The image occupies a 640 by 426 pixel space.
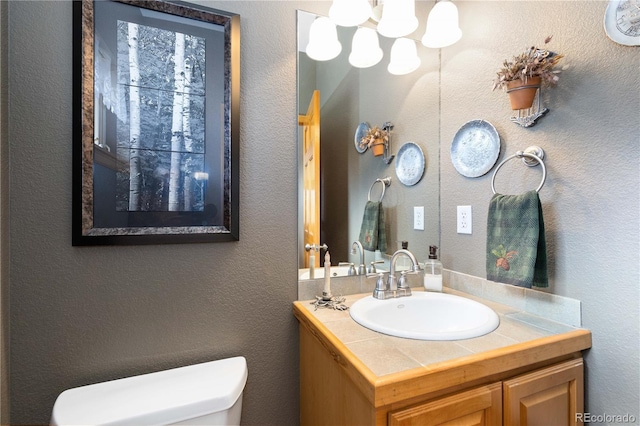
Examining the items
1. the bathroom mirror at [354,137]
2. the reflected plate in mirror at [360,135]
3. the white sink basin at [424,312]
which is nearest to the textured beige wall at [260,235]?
the bathroom mirror at [354,137]

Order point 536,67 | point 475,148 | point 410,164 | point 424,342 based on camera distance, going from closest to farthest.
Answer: point 424,342 → point 536,67 → point 475,148 → point 410,164

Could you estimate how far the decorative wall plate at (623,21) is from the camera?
811 mm

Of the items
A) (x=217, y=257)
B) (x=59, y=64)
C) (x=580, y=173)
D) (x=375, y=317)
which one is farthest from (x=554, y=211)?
(x=59, y=64)

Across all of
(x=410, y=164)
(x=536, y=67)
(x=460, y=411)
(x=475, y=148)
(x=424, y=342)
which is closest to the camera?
(x=460, y=411)

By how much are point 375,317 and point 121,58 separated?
1265mm

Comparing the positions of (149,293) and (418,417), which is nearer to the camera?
(418,417)

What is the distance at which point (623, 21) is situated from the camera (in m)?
0.83

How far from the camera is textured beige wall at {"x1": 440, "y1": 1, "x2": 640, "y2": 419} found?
0.84 metres

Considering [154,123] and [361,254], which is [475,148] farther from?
[154,123]

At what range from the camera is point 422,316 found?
1.22 metres

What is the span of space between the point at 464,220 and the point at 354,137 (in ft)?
2.03

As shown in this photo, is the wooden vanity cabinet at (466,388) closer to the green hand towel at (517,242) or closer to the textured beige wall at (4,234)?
the green hand towel at (517,242)

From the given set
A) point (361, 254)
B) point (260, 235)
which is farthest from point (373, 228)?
point (260, 235)

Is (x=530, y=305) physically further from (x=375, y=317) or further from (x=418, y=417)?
(x=418, y=417)
